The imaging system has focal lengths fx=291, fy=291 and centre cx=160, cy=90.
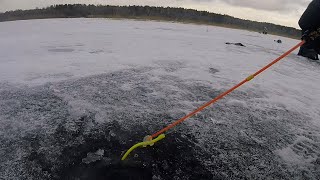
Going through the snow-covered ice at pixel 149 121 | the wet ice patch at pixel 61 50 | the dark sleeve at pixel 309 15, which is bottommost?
the snow-covered ice at pixel 149 121

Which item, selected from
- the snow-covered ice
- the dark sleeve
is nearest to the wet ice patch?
the snow-covered ice

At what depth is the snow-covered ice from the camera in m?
2.46

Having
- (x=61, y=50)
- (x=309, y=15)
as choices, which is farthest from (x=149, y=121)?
(x=309, y=15)

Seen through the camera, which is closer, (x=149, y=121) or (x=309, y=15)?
(x=149, y=121)

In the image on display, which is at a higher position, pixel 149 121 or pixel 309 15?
pixel 309 15

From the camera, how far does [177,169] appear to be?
2445 millimetres

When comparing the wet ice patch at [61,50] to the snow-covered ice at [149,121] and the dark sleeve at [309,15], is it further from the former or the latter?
the dark sleeve at [309,15]

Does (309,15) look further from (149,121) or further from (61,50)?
(61,50)

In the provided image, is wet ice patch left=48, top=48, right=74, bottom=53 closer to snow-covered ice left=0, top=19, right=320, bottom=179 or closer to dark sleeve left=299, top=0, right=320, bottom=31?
snow-covered ice left=0, top=19, right=320, bottom=179

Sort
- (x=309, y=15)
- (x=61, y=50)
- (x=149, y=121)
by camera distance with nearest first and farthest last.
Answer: (x=149, y=121), (x=309, y=15), (x=61, y=50)

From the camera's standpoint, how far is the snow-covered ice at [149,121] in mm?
2461

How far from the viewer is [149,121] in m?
3.20

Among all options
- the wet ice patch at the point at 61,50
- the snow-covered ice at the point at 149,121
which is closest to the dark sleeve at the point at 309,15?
the snow-covered ice at the point at 149,121

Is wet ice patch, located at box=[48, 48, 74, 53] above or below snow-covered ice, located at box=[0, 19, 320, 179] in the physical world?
above
